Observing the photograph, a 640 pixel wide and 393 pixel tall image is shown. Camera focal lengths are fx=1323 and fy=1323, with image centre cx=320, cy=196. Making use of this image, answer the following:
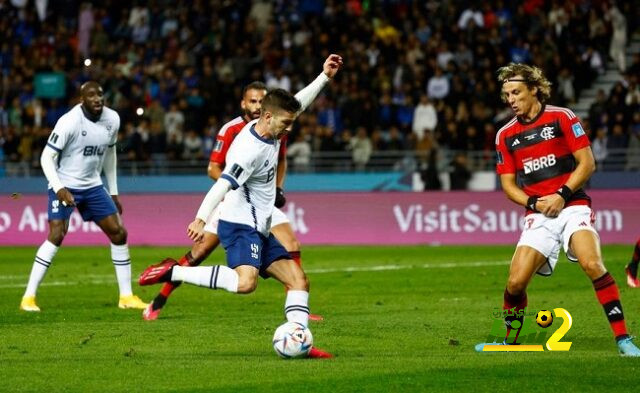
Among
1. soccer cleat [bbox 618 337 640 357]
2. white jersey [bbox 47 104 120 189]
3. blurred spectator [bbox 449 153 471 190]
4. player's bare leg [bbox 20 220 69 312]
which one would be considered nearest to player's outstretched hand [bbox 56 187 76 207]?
white jersey [bbox 47 104 120 189]

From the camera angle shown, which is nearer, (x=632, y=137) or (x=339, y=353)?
(x=339, y=353)

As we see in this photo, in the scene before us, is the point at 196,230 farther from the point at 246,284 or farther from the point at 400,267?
the point at 400,267

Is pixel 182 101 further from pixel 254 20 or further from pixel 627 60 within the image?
pixel 627 60

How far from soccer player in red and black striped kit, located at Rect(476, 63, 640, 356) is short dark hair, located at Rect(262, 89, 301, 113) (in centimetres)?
184

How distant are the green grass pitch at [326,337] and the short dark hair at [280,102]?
1.93 meters

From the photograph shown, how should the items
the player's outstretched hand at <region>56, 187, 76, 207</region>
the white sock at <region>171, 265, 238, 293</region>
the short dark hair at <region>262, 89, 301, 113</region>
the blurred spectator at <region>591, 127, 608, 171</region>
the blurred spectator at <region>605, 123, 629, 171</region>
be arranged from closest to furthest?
1. the short dark hair at <region>262, 89, 301, 113</region>
2. the white sock at <region>171, 265, 238, 293</region>
3. the player's outstretched hand at <region>56, 187, 76, 207</region>
4. the blurred spectator at <region>605, 123, 629, 171</region>
5. the blurred spectator at <region>591, 127, 608, 171</region>

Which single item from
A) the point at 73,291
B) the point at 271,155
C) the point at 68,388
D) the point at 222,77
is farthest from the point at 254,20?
the point at 68,388

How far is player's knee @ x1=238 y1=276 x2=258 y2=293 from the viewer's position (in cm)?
1037

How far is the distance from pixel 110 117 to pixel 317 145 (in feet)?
48.4

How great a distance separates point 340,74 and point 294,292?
2223cm

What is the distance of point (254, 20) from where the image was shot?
33.9 meters

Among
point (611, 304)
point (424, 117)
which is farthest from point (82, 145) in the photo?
point (424, 117)

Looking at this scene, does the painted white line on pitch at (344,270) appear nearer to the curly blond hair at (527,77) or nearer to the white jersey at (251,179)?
the white jersey at (251,179)

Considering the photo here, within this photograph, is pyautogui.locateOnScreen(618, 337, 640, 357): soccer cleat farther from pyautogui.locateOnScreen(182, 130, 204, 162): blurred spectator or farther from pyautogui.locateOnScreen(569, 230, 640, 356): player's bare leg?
pyautogui.locateOnScreen(182, 130, 204, 162): blurred spectator
